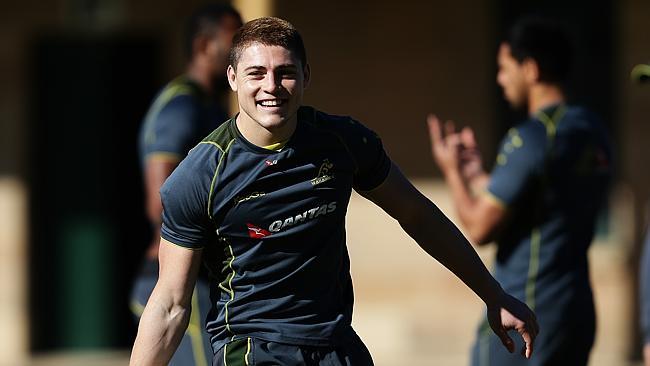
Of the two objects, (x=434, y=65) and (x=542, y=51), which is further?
(x=434, y=65)

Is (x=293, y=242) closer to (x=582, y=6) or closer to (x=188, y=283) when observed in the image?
(x=188, y=283)

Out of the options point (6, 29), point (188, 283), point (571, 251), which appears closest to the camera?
point (188, 283)

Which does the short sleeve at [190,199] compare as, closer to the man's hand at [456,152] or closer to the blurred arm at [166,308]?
the blurred arm at [166,308]

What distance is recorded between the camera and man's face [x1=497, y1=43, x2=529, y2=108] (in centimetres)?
559

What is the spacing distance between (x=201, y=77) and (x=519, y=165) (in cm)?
131

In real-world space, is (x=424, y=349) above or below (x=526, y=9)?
below

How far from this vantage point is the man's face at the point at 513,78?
559cm

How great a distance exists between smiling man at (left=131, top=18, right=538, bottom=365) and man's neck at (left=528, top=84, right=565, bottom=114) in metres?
1.51

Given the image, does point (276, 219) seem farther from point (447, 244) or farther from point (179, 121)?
point (179, 121)

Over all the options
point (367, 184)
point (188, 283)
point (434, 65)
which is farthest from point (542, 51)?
point (434, 65)

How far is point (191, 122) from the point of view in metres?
5.36

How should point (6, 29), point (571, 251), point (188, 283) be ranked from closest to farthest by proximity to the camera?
point (188, 283) → point (571, 251) → point (6, 29)

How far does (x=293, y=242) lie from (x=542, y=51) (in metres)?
1.89

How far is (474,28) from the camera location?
32.9 ft
